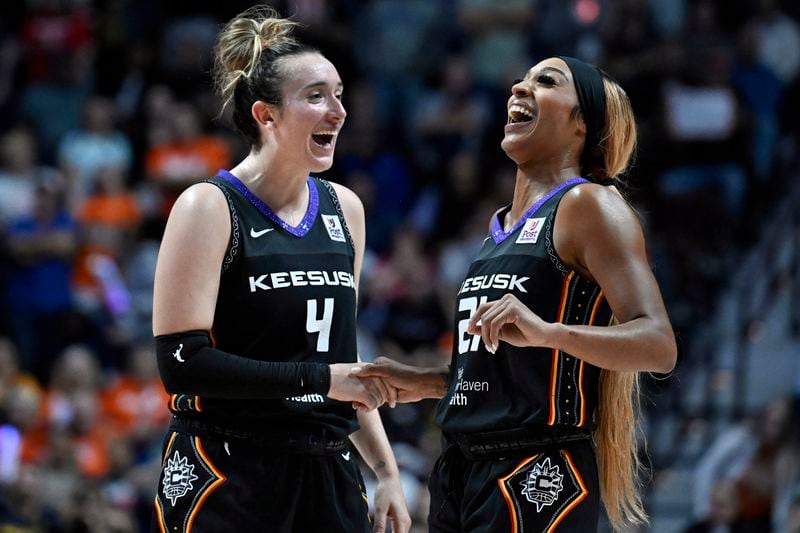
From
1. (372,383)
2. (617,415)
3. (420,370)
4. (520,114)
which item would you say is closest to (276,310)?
(372,383)

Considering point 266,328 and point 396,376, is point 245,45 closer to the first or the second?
point 266,328

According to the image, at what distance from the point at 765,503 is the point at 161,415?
4542 millimetres

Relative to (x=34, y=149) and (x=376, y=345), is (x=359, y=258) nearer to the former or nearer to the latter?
(x=376, y=345)

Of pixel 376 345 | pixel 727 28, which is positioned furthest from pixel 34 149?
pixel 727 28

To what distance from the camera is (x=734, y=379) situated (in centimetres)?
942

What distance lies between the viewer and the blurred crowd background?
30.2ft

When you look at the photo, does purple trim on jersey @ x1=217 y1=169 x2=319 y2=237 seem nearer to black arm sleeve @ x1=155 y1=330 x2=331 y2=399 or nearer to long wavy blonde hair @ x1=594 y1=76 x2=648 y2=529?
black arm sleeve @ x1=155 y1=330 x2=331 y2=399

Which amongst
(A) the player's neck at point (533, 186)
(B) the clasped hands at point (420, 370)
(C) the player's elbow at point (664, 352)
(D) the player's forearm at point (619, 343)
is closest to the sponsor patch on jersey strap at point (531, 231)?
(A) the player's neck at point (533, 186)

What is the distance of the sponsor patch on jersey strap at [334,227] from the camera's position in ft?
15.3

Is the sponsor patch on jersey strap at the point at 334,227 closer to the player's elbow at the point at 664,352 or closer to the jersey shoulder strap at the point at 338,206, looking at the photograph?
the jersey shoulder strap at the point at 338,206

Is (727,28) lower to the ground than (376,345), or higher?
higher

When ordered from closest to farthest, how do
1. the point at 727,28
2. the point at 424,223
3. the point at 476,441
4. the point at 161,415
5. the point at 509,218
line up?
the point at 476,441 → the point at 509,218 → the point at 161,415 → the point at 424,223 → the point at 727,28

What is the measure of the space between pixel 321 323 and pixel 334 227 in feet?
1.32

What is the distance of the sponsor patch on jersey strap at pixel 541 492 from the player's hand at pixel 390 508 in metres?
0.69
